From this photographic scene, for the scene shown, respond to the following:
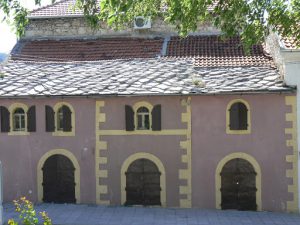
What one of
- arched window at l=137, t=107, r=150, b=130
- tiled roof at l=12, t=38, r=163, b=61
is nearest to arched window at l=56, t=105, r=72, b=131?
arched window at l=137, t=107, r=150, b=130

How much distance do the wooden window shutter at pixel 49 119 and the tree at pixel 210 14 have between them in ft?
17.0

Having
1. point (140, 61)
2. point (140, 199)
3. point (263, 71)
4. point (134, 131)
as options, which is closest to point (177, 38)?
point (140, 61)

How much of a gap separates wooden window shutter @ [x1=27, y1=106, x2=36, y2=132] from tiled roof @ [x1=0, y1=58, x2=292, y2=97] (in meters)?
0.66

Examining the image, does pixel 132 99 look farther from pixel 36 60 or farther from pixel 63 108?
pixel 36 60

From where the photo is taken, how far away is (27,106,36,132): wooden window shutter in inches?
548

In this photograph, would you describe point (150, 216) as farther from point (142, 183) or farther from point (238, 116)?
point (238, 116)

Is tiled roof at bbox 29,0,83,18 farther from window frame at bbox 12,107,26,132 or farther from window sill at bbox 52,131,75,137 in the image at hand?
window sill at bbox 52,131,75,137

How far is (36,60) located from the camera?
17.5 meters

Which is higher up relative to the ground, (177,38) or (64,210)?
(177,38)

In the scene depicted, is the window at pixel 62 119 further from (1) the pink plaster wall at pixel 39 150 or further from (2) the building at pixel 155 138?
(1) the pink plaster wall at pixel 39 150

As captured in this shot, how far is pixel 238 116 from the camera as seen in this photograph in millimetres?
13086

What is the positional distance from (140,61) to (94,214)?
245 inches

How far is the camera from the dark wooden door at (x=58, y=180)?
13906 millimetres

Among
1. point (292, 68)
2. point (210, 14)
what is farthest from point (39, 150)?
point (292, 68)
